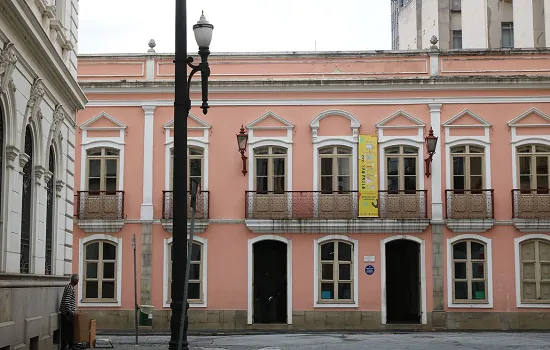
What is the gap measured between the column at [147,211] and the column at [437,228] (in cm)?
902

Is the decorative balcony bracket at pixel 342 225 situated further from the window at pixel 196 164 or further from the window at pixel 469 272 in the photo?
the window at pixel 196 164

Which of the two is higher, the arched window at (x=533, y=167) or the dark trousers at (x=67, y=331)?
the arched window at (x=533, y=167)

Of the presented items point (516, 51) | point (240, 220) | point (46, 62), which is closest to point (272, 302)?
point (240, 220)

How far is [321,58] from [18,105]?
17384 millimetres

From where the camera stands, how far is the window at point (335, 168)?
30859mm

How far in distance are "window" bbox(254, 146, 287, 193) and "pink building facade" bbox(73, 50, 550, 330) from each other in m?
0.05

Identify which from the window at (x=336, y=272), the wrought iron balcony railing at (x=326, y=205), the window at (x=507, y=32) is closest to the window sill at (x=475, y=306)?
the wrought iron balcony railing at (x=326, y=205)

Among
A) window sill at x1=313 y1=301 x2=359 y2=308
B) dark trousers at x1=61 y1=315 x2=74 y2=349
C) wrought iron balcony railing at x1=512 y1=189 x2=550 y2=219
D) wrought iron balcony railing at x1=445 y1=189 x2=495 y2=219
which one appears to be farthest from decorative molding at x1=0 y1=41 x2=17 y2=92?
wrought iron balcony railing at x1=512 y1=189 x2=550 y2=219

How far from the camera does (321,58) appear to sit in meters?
31.2

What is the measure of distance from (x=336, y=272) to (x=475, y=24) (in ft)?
61.5

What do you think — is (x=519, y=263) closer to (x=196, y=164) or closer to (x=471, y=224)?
(x=471, y=224)

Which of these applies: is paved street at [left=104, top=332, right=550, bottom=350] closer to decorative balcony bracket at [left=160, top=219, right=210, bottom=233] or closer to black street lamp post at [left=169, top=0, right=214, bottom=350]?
decorative balcony bracket at [left=160, top=219, right=210, bottom=233]

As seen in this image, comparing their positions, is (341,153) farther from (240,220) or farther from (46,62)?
(46,62)

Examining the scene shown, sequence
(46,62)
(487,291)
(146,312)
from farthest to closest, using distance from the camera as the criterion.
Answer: (487,291) < (146,312) < (46,62)
